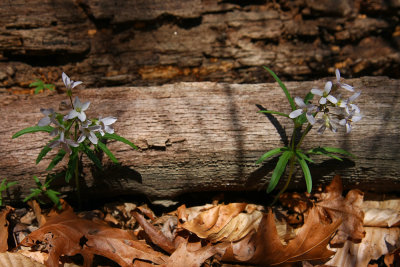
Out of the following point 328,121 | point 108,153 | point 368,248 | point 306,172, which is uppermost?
point 328,121

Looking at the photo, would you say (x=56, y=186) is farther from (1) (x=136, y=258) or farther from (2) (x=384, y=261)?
(2) (x=384, y=261)

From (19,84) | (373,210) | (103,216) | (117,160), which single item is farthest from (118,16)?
(373,210)

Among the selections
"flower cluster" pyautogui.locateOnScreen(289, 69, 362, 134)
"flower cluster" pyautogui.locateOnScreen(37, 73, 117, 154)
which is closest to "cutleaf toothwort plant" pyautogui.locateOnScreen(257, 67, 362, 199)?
"flower cluster" pyautogui.locateOnScreen(289, 69, 362, 134)

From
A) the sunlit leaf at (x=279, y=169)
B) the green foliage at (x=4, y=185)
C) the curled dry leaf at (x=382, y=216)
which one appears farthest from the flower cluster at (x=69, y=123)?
the curled dry leaf at (x=382, y=216)

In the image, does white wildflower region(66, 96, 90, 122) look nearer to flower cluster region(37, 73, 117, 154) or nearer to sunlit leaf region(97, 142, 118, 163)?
flower cluster region(37, 73, 117, 154)

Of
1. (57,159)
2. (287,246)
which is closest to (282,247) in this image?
(287,246)

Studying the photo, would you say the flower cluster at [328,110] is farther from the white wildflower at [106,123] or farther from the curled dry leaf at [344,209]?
the white wildflower at [106,123]

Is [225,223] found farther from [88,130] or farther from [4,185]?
[4,185]
